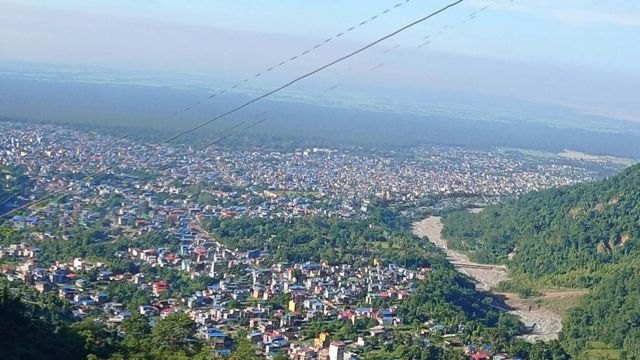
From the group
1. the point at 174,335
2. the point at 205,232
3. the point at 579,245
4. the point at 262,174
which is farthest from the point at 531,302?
the point at 262,174

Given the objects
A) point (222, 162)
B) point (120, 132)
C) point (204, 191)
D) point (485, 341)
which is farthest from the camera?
point (222, 162)

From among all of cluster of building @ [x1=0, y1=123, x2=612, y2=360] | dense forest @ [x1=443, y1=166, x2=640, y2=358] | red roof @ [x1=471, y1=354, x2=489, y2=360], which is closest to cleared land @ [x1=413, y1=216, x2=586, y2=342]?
dense forest @ [x1=443, y1=166, x2=640, y2=358]

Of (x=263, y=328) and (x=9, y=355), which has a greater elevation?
(x=9, y=355)

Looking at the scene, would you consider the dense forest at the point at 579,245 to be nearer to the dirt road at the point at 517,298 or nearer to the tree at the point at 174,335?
the dirt road at the point at 517,298

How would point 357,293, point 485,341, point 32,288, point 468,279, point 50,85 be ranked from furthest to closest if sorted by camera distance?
point 50,85 → point 468,279 → point 357,293 → point 485,341 → point 32,288

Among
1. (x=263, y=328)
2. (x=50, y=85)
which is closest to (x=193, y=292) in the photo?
(x=263, y=328)

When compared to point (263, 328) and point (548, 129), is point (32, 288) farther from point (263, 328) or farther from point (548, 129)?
point (548, 129)
